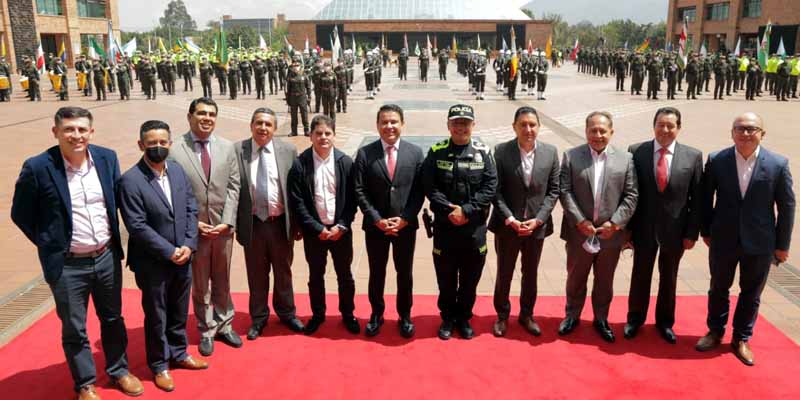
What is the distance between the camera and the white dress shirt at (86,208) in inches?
137

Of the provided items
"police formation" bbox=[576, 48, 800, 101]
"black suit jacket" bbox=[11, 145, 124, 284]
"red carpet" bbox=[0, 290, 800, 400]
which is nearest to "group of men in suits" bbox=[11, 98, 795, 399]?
"red carpet" bbox=[0, 290, 800, 400]

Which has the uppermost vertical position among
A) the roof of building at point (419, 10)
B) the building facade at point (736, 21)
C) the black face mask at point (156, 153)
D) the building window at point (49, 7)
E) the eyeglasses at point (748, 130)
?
the roof of building at point (419, 10)

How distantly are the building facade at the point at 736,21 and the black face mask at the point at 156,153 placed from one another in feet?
122

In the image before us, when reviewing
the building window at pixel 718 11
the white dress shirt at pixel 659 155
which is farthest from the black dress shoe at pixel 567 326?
the building window at pixel 718 11

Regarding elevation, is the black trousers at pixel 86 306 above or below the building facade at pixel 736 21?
below

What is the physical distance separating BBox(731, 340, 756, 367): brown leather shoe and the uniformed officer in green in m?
1.88

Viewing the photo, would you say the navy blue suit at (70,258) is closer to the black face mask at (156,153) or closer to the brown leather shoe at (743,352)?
the black face mask at (156,153)

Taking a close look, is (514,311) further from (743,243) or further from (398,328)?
(743,243)

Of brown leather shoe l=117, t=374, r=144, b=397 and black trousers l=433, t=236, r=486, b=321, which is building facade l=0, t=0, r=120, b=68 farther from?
black trousers l=433, t=236, r=486, b=321

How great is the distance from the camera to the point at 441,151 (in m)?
4.34

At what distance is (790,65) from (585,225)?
2284 centimetres

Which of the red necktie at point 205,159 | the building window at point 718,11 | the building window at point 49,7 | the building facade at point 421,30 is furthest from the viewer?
the building facade at point 421,30

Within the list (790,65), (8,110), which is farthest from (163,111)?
(790,65)

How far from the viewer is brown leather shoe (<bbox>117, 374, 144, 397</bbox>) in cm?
381
